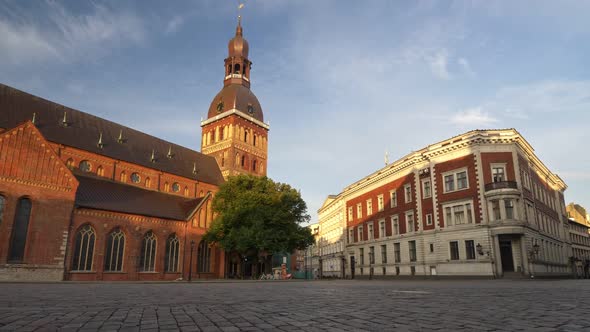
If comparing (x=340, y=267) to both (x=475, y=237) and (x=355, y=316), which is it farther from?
Result: (x=355, y=316)

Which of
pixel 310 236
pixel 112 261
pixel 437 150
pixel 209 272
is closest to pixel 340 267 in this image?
pixel 310 236

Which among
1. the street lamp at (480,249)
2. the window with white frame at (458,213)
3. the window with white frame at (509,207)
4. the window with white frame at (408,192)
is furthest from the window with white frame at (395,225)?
the window with white frame at (509,207)

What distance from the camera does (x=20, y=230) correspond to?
104ft

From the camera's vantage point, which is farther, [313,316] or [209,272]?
[209,272]

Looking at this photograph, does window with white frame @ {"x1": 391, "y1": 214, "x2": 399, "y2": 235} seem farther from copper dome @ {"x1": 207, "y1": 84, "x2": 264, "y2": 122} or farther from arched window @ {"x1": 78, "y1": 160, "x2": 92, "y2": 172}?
arched window @ {"x1": 78, "y1": 160, "x2": 92, "y2": 172}

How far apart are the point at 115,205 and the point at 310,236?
22.3 meters

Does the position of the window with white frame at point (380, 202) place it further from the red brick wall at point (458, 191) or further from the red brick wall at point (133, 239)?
the red brick wall at point (133, 239)

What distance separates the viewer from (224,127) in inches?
2618

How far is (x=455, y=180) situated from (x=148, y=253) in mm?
32786

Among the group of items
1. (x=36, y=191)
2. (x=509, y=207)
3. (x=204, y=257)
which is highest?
(x=36, y=191)

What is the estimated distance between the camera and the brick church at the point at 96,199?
105 ft

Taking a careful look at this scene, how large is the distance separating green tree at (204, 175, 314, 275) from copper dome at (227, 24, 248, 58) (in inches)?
1184

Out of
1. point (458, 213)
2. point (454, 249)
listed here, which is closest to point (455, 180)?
point (458, 213)

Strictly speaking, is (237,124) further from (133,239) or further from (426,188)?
(426,188)
